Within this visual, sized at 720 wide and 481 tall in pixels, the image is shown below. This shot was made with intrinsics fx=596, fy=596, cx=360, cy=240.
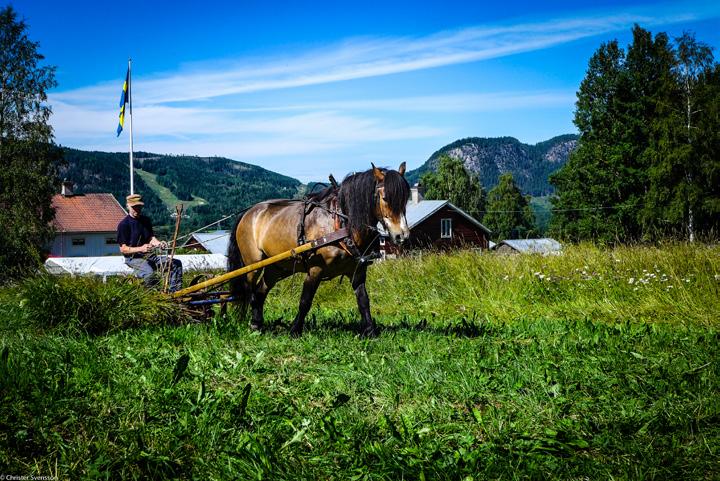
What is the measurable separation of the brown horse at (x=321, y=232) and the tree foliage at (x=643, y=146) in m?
30.3

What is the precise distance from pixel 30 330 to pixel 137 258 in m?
1.92

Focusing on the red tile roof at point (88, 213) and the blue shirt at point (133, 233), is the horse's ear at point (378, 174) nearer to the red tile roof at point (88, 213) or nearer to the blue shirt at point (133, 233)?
the blue shirt at point (133, 233)

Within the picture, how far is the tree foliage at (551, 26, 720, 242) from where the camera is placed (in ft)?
120

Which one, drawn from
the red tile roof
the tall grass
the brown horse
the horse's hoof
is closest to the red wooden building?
the tall grass

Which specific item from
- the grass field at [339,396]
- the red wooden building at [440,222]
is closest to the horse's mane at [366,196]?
the grass field at [339,396]

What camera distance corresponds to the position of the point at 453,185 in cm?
7456

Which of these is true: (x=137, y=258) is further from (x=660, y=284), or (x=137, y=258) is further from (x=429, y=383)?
(x=660, y=284)

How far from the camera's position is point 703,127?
120 feet

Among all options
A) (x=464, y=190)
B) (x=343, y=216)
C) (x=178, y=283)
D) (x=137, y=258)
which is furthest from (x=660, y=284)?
(x=464, y=190)

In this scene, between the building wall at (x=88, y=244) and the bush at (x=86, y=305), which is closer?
the bush at (x=86, y=305)

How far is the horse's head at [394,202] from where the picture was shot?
22.0 ft

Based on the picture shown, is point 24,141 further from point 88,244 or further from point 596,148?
point 88,244

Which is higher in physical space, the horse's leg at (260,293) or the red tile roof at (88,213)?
the red tile roof at (88,213)

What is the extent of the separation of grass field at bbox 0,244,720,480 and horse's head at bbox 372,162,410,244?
1.26 meters
